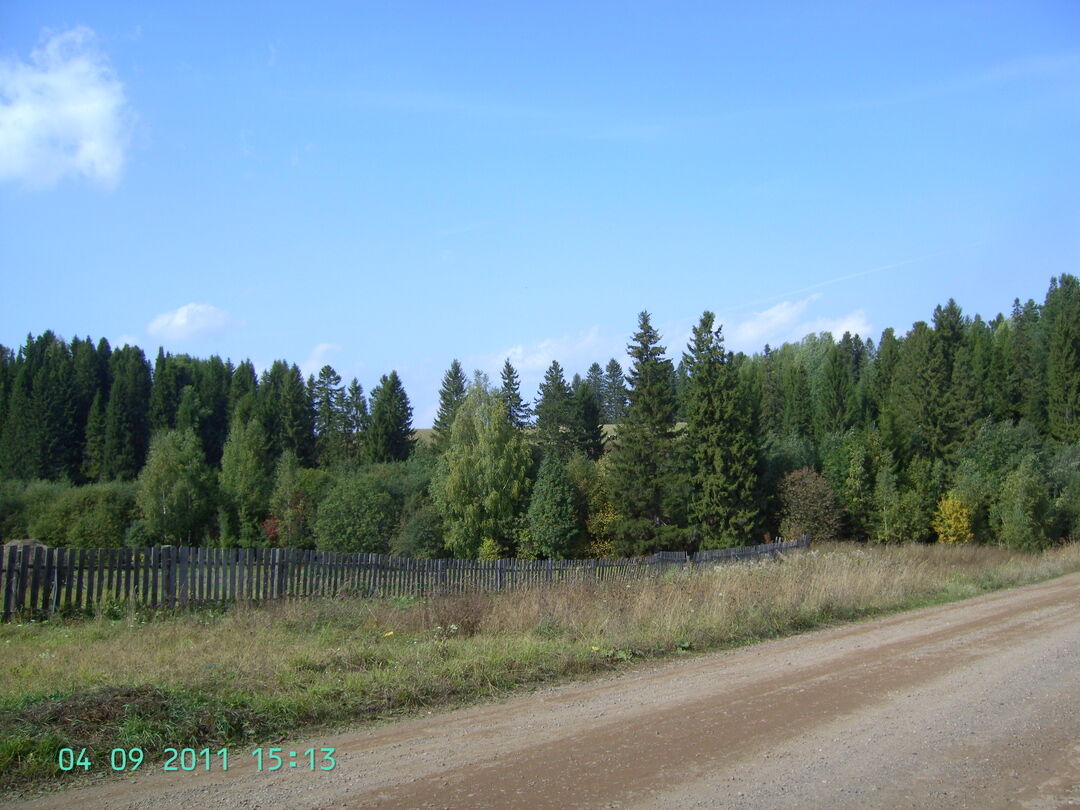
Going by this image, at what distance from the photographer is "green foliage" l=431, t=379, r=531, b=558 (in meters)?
52.2

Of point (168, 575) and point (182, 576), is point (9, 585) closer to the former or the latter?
point (168, 575)

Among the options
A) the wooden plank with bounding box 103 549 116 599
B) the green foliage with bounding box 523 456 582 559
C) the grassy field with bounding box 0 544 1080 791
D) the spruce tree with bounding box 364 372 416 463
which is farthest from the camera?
the spruce tree with bounding box 364 372 416 463

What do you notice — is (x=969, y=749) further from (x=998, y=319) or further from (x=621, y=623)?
(x=998, y=319)

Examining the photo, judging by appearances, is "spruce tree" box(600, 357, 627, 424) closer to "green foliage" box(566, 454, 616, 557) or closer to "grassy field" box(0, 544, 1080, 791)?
"green foliage" box(566, 454, 616, 557)

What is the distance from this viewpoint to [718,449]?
50.8 m

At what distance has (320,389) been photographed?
9550cm

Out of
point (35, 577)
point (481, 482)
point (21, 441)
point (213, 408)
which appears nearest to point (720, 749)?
point (35, 577)

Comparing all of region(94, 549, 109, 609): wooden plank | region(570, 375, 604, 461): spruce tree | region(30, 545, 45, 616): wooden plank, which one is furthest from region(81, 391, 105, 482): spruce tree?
region(30, 545, 45, 616): wooden plank

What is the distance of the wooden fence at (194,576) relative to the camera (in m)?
12.1

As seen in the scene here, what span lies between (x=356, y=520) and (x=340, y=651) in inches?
1843

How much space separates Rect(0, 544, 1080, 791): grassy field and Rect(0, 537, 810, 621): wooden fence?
74cm

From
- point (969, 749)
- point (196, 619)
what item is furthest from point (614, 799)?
point (196, 619)

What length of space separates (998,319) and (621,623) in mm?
147075
